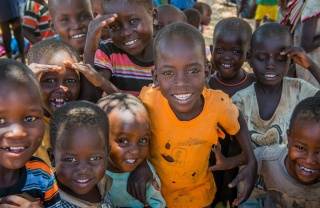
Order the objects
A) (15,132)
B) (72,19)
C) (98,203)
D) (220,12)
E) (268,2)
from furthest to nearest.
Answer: (220,12)
(268,2)
(72,19)
(98,203)
(15,132)

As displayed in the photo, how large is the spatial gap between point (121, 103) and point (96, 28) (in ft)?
1.88

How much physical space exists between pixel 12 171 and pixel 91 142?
406 mm

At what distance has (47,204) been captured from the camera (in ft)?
5.66

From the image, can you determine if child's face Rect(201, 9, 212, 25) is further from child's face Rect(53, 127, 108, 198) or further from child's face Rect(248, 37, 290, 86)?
child's face Rect(53, 127, 108, 198)

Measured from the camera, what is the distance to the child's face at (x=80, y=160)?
1.93 m

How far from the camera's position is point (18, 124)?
1.56 metres

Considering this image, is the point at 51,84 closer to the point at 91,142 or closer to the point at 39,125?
the point at 91,142

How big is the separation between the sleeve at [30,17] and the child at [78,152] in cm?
339

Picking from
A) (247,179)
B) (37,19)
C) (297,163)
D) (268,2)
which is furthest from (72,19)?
(268,2)

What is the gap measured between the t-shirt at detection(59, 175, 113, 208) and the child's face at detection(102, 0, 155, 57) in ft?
3.06

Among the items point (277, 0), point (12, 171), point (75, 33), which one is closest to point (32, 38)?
point (75, 33)

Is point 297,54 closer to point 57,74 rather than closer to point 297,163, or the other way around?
point 297,163

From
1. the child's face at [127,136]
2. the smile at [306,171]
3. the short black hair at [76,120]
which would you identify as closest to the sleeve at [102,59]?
the child's face at [127,136]

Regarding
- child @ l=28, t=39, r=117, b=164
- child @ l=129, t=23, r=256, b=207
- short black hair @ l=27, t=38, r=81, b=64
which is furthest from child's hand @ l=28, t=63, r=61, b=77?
child @ l=129, t=23, r=256, b=207
